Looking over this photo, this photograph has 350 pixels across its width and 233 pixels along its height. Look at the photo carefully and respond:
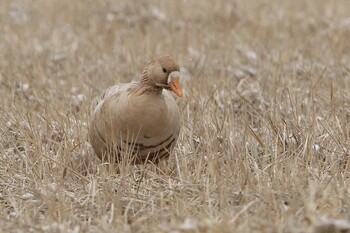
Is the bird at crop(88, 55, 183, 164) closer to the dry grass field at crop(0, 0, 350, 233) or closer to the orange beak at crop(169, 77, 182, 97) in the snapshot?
the orange beak at crop(169, 77, 182, 97)

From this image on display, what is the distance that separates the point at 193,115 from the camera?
5934mm

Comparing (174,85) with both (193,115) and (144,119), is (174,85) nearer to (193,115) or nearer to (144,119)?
(144,119)

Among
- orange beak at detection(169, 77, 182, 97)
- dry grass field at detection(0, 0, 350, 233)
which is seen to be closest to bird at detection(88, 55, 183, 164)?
orange beak at detection(169, 77, 182, 97)

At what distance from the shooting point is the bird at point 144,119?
4.86 metres

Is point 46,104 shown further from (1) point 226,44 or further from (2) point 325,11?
(2) point 325,11

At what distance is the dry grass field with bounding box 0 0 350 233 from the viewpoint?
13.7 ft

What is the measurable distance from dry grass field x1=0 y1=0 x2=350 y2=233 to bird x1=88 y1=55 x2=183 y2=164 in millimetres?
113

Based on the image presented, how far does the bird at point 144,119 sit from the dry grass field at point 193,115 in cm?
11

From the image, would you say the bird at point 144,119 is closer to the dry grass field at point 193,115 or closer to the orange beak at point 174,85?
the orange beak at point 174,85

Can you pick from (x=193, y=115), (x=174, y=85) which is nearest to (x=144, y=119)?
(x=174, y=85)

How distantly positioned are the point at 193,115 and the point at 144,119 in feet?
3.70

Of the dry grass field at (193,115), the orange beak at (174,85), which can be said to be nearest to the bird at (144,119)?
the orange beak at (174,85)

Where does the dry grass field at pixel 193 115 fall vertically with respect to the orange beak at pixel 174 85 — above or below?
below

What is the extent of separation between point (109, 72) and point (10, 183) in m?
2.87
